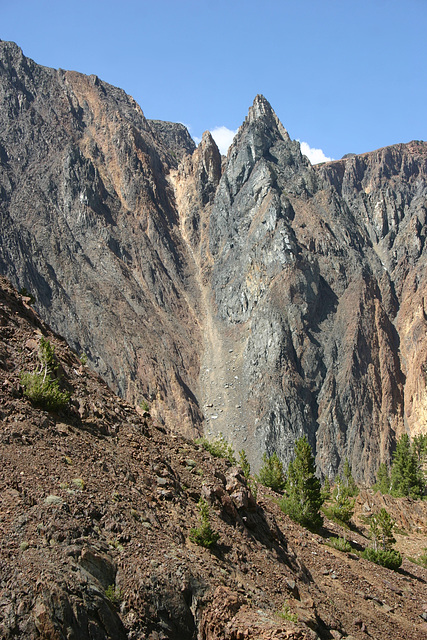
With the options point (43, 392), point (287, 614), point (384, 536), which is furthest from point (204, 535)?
point (384, 536)

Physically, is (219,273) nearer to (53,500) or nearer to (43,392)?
(43,392)

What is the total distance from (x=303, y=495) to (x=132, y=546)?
11.9 metres

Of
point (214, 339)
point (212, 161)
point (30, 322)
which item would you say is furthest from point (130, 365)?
point (30, 322)

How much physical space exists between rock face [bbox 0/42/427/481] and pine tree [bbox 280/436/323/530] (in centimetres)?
5681

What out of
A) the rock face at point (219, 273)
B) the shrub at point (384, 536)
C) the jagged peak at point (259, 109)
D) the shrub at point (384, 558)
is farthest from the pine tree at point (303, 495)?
the jagged peak at point (259, 109)

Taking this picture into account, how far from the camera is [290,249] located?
9950 centimetres

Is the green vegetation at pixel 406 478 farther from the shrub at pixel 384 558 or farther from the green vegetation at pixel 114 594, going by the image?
the green vegetation at pixel 114 594

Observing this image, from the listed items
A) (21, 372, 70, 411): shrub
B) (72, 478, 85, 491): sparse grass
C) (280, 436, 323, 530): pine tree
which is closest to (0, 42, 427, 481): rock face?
(280, 436, 323, 530): pine tree

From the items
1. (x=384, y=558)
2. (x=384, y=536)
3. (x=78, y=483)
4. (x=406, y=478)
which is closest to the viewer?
(x=78, y=483)

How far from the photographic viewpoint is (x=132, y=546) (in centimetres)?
954

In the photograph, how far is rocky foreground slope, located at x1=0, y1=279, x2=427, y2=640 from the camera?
8164 mm

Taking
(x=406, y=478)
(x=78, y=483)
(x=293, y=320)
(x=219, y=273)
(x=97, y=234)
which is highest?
(x=219, y=273)

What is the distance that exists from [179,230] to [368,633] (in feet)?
367

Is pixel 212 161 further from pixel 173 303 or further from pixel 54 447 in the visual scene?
pixel 54 447
